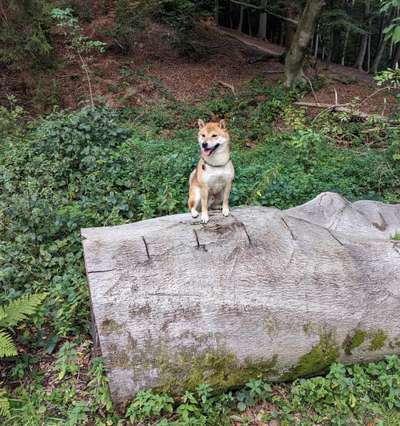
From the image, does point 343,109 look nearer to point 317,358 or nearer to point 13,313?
point 317,358

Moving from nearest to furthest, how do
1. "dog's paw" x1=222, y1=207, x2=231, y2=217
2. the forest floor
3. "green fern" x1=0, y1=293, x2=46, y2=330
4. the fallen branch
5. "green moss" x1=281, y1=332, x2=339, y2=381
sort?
1. "green moss" x1=281, y1=332, x2=339, y2=381
2. "green fern" x1=0, y1=293, x2=46, y2=330
3. "dog's paw" x1=222, y1=207, x2=231, y2=217
4. the fallen branch
5. the forest floor

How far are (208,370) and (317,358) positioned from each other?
1.08 metres

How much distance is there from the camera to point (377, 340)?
12.9 feet

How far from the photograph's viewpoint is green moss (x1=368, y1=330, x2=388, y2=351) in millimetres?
3906

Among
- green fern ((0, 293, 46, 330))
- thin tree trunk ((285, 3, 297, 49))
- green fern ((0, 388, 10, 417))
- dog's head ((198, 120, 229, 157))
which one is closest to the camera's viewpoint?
green fern ((0, 388, 10, 417))

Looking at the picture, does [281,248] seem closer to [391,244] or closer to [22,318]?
[391,244]

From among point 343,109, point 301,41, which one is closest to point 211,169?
point 343,109

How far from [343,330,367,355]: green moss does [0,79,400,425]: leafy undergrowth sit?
21cm

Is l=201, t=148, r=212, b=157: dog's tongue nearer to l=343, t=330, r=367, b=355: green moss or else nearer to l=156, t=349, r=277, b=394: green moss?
l=156, t=349, r=277, b=394: green moss

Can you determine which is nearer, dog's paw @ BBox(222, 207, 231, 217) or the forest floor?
dog's paw @ BBox(222, 207, 231, 217)

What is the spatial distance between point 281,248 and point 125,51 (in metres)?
13.4

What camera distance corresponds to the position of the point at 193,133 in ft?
35.5

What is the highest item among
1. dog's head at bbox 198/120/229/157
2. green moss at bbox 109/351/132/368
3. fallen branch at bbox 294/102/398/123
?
dog's head at bbox 198/120/229/157

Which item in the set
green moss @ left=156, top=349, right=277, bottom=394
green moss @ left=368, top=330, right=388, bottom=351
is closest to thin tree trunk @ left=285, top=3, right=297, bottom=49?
green moss @ left=368, top=330, right=388, bottom=351
